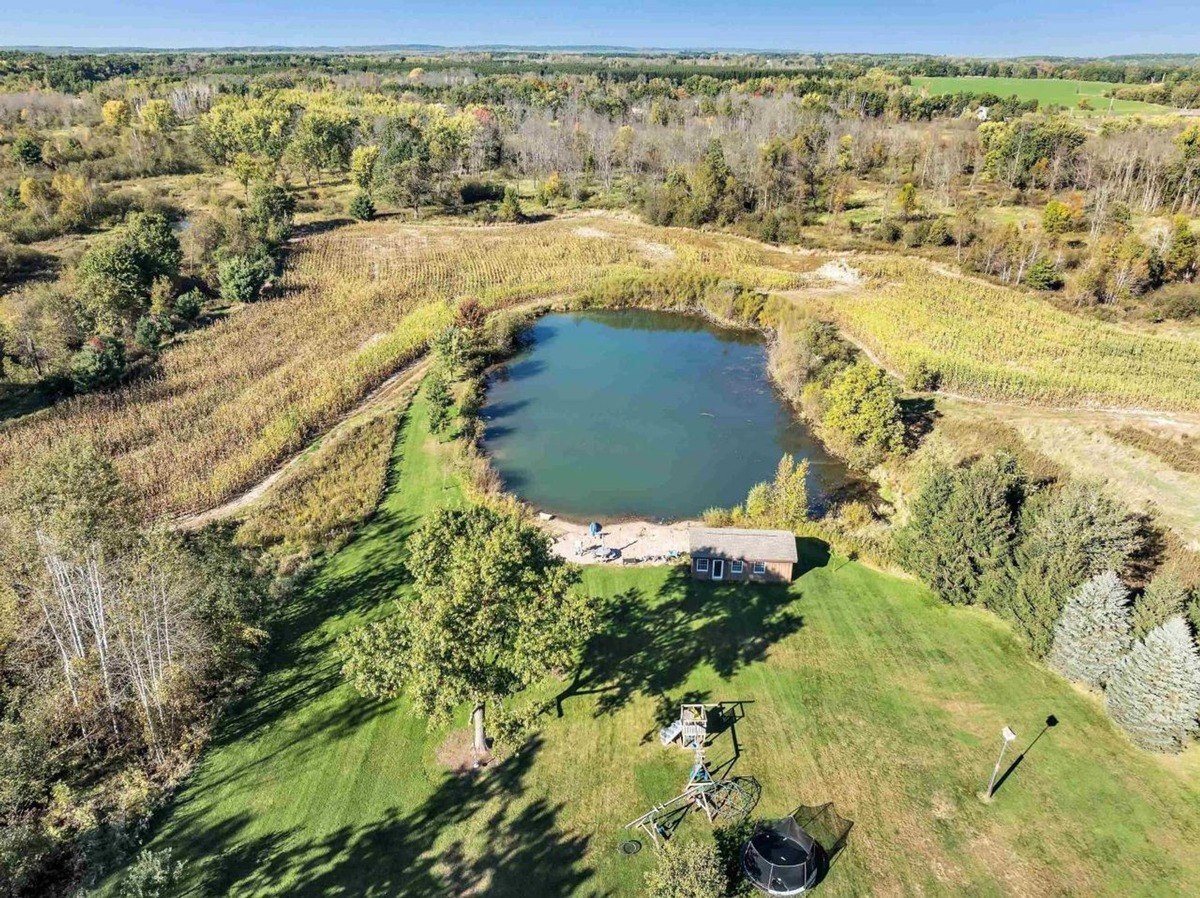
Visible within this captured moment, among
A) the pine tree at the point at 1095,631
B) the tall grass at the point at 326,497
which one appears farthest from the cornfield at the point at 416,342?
the pine tree at the point at 1095,631

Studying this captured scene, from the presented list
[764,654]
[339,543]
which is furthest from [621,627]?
[339,543]

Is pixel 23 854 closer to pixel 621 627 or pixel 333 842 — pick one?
pixel 333 842

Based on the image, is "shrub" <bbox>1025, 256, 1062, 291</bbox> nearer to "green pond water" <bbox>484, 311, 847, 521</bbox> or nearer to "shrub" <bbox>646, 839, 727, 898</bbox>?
"green pond water" <bbox>484, 311, 847, 521</bbox>

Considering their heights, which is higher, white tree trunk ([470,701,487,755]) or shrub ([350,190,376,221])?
shrub ([350,190,376,221])

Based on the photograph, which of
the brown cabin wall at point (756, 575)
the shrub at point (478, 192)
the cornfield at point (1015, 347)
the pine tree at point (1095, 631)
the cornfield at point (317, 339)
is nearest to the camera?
the pine tree at point (1095, 631)

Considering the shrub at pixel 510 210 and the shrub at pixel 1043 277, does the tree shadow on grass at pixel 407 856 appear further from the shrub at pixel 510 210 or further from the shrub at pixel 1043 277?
the shrub at pixel 510 210

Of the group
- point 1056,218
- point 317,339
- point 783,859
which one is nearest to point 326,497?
point 317,339

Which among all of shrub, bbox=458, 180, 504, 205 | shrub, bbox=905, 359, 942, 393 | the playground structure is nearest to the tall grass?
the playground structure
